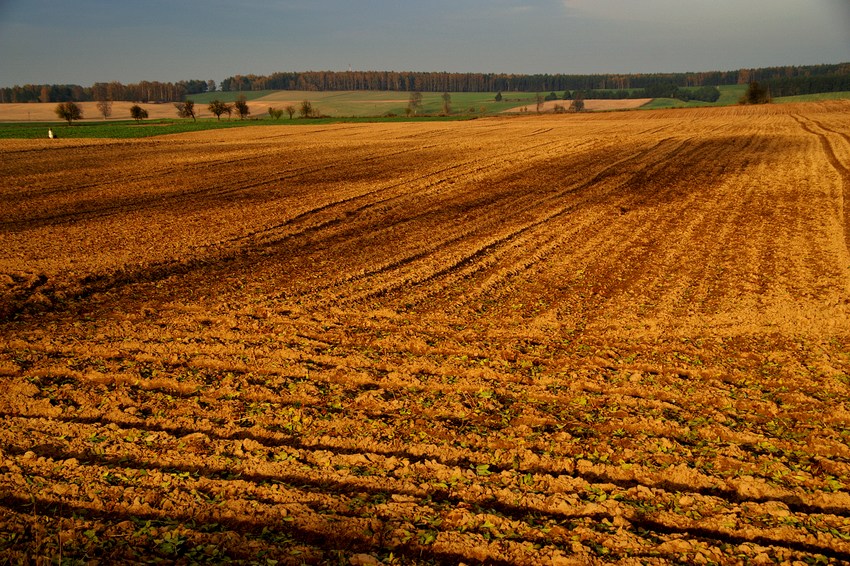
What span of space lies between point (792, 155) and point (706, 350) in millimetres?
21098

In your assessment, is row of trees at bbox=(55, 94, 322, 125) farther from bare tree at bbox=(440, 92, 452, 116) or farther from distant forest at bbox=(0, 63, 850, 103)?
distant forest at bbox=(0, 63, 850, 103)

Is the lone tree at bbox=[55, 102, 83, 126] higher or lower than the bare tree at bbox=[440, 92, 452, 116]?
lower

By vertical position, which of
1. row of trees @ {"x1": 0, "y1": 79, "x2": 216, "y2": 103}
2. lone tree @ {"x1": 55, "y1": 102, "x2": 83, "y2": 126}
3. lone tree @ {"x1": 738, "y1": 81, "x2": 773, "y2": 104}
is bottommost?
lone tree @ {"x1": 55, "y1": 102, "x2": 83, "y2": 126}

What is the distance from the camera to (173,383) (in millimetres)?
5309

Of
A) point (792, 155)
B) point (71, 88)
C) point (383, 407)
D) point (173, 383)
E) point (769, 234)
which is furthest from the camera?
point (71, 88)

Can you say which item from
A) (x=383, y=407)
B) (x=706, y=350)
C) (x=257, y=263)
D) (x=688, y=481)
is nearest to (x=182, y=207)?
(x=257, y=263)

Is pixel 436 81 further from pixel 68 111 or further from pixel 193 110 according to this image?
pixel 68 111

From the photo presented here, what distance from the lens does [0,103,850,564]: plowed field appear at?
3.52 meters

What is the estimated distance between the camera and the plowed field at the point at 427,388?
3.52 metres

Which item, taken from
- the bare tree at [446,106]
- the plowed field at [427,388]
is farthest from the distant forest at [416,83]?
the plowed field at [427,388]

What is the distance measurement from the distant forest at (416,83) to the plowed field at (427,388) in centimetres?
12852

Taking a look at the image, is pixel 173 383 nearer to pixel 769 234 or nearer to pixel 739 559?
pixel 739 559

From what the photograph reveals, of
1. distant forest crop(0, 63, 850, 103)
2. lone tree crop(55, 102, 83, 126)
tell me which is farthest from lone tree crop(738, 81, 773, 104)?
lone tree crop(55, 102, 83, 126)

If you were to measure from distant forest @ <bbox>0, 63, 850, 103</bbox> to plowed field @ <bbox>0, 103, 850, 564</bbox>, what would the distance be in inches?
5060
